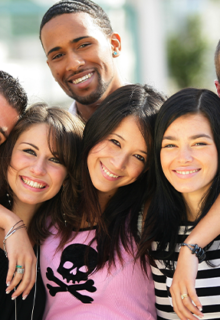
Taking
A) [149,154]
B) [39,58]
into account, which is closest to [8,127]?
[149,154]

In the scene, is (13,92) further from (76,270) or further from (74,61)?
(76,270)

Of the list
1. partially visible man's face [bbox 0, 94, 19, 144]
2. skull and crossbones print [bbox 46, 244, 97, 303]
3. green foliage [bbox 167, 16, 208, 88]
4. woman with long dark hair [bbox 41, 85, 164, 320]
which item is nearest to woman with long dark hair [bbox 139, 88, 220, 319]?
woman with long dark hair [bbox 41, 85, 164, 320]

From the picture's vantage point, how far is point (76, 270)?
7.79 feet

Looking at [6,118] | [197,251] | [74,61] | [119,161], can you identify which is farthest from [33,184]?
[74,61]

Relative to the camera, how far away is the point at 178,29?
16.8m

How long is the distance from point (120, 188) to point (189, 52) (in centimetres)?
1506

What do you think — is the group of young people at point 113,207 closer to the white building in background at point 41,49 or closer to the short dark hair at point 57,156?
the short dark hair at point 57,156

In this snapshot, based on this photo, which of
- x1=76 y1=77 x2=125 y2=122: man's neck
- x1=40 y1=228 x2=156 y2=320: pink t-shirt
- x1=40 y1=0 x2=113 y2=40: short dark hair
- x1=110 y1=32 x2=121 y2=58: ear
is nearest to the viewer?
x1=40 y1=228 x2=156 y2=320: pink t-shirt

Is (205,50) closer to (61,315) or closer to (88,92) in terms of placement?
(88,92)

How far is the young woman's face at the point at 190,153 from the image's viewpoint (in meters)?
2.12

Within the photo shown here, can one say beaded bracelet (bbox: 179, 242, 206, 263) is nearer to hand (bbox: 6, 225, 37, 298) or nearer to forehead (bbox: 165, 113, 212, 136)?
forehead (bbox: 165, 113, 212, 136)

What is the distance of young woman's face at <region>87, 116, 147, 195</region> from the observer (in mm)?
2361

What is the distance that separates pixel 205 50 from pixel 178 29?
5.10ft

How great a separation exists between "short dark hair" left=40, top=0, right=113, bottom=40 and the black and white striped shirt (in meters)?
2.02
